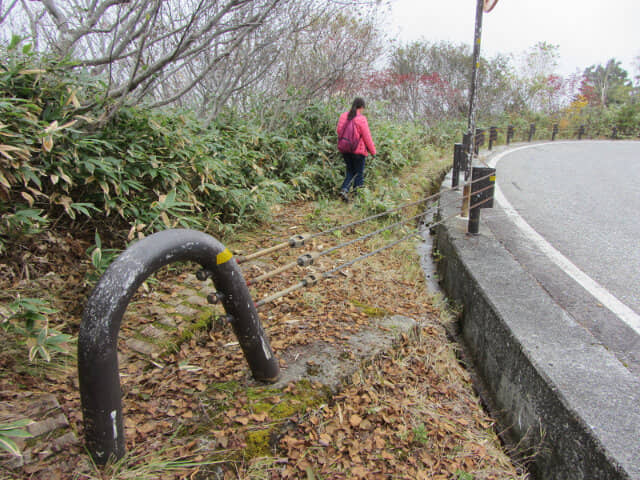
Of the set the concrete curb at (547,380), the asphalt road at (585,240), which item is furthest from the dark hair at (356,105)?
the concrete curb at (547,380)

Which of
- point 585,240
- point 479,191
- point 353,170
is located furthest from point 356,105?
point 585,240

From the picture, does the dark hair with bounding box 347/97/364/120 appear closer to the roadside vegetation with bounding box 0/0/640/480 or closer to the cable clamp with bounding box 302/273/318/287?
the roadside vegetation with bounding box 0/0/640/480

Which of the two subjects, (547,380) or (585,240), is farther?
(585,240)

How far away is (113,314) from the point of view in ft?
4.32

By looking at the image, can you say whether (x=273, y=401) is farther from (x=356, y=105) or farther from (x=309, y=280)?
(x=356, y=105)

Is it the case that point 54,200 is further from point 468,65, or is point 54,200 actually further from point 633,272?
point 468,65

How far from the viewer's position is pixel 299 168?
617 centimetres

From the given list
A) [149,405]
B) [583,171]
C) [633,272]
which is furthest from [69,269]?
[583,171]

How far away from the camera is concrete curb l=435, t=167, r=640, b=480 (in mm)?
1678

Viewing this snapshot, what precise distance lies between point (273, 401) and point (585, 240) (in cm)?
435

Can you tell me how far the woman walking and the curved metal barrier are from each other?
4.69 metres

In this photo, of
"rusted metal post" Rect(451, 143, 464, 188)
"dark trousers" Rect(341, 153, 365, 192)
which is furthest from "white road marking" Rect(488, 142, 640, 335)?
"dark trousers" Rect(341, 153, 365, 192)

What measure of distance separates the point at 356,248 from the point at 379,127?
528 cm

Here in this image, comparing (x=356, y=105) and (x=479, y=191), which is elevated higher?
(x=356, y=105)
